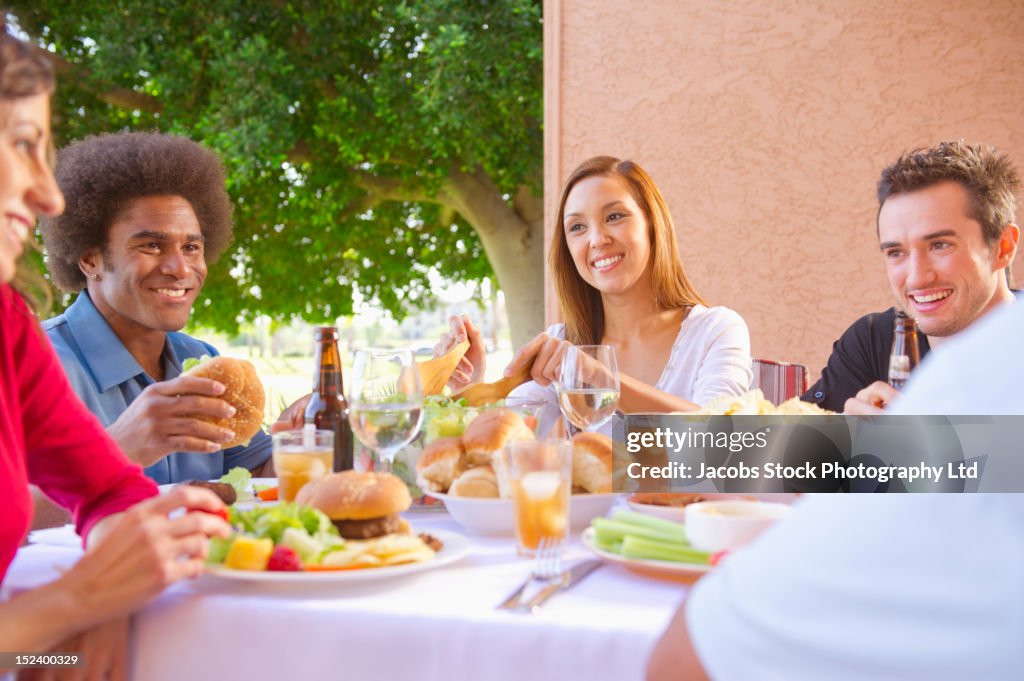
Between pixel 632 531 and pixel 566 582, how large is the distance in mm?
154

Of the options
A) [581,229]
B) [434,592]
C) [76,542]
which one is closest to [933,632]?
[434,592]

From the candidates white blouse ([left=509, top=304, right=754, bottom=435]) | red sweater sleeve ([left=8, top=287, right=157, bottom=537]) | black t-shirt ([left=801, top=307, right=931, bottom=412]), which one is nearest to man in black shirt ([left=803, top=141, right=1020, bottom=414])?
black t-shirt ([left=801, top=307, right=931, bottom=412])

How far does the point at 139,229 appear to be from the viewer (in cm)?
262

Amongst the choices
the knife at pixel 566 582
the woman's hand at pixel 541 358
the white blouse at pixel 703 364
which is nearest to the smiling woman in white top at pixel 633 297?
the white blouse at pixel 703 364

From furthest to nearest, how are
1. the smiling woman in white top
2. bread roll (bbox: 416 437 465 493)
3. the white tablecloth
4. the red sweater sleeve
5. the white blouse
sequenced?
the smiling woman in white top
the white blouse
bread roll (bbox: 416 437 465 493)
the red sweater sleeve
the white tablecloth

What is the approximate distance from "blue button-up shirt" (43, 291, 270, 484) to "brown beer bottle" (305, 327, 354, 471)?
1.95 ft

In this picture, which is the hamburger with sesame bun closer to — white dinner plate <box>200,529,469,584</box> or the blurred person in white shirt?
white dinner plate <box>200,529,469,584</box>

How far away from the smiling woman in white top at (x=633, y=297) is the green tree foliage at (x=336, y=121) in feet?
12.9

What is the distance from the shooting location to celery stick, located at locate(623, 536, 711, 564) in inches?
51.4

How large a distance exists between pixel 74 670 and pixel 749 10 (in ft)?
16.5

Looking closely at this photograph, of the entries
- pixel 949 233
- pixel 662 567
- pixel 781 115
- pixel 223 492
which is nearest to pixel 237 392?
pixel 223 492

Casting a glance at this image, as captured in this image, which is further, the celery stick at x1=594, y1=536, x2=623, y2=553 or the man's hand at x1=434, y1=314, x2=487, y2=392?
the man's hand at x1=434, y1=314, x2=487, y2=392

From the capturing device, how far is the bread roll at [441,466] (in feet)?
5.64

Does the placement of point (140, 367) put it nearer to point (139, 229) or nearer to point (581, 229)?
point (139, 229)
